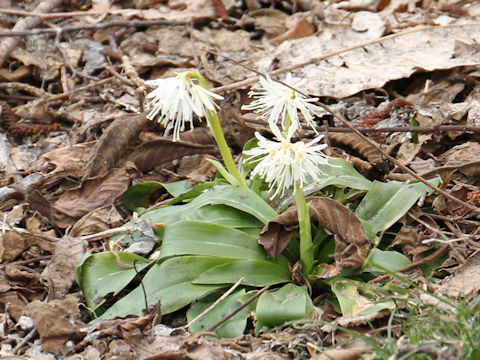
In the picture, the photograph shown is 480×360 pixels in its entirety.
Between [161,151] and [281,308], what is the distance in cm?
148

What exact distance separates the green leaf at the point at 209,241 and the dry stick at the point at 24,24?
8.75 ft

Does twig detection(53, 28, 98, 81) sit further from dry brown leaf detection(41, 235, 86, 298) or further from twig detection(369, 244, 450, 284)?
twig detection(369, 244, 450, 284)

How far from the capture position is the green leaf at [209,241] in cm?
287

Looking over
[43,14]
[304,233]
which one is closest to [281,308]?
[304,233]

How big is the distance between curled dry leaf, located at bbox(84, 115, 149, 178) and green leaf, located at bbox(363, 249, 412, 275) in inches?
64.2

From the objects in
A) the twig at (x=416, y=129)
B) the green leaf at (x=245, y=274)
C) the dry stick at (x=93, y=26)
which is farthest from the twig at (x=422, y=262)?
the dry stick at (x=93, y=26)

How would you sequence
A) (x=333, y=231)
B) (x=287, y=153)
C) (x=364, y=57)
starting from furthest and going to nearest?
(x=364, y=57) < (x=333, y=231) < (x=287, y=153)

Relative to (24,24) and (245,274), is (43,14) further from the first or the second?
(245,274)

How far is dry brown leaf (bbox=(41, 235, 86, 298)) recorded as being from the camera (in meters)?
3.05

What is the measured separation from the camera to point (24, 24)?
5.26 meters

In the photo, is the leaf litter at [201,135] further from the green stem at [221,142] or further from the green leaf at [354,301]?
the green stem at [221,142]

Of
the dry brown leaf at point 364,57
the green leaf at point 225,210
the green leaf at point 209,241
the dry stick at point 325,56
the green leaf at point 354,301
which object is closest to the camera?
the green leaf at point 354,301

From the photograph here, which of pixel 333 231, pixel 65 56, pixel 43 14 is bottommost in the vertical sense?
pixel 333 231

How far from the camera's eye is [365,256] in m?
2.76
